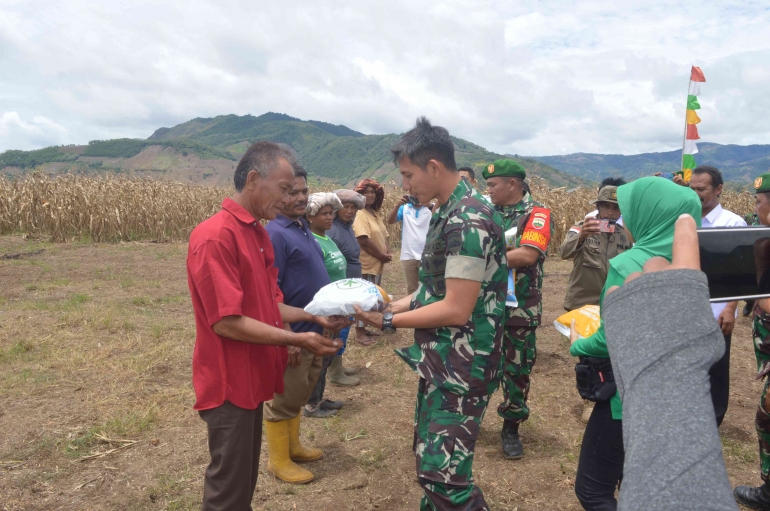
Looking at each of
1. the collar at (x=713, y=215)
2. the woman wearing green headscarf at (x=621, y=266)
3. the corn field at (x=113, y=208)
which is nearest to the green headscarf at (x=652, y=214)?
the woman wearing green headscarf at (x=621, y=266)

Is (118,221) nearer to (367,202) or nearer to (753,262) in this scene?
(367,202)

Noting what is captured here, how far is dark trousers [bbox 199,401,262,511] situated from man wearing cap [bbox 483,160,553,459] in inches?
84.2

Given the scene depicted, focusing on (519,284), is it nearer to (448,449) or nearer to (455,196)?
(455,196)

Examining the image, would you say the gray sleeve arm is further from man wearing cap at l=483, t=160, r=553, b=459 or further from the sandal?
the sandal

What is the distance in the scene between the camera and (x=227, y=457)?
226 centimetres

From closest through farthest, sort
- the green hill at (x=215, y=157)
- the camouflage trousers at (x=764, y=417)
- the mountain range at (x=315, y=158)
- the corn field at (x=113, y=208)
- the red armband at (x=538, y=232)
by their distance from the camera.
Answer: the camouflage trousers at (x=764, y=417), the red armband at (x=538, y=232), the corn field at (x=113, y=208), the green hill at (x=215, y=157), the mountain range at (x=315, y=158)

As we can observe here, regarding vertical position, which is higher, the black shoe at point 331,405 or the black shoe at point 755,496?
the black shoe at point 331,405

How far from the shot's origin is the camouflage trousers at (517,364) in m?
3.86

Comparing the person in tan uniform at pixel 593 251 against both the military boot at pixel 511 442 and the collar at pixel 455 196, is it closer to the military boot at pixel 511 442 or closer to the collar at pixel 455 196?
the military boot at pixel 511 442

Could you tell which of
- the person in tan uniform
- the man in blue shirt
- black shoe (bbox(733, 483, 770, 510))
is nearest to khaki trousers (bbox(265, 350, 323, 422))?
the man in blue shirt

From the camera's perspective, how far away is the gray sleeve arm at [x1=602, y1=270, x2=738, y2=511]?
2.34ft

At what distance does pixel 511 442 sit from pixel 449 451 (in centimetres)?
198

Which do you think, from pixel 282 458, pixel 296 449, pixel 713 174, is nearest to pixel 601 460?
pixel 282 458

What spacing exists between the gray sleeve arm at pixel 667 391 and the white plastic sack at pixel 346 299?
161 centimetres
